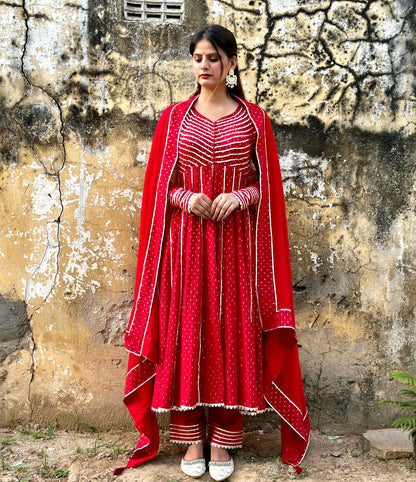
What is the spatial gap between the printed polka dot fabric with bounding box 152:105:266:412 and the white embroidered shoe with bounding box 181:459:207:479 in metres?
0.29

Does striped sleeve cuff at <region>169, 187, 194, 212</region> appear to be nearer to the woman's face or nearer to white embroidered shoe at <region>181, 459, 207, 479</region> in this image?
the woman's face

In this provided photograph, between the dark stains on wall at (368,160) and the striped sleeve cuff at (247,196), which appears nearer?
the striped sleeve cuff at (247,196)

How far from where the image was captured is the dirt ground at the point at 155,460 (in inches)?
103

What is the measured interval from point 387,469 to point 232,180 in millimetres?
1560

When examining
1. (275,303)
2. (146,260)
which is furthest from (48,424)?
(275,303)

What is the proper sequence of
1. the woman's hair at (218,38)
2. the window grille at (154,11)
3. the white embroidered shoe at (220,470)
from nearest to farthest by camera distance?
the woman's hair at (218,38) → the white embroidered shoe at (220,470) → the window grille at (154,11)

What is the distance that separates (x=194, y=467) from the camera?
2578 millimetres

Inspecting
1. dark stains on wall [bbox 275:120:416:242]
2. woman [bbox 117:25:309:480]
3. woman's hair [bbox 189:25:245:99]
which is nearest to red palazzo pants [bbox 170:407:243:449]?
woman [bbox 117:25:309:480]

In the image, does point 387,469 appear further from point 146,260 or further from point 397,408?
point 146,260

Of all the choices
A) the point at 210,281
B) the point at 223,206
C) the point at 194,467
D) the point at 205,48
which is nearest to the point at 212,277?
the point at 210,281

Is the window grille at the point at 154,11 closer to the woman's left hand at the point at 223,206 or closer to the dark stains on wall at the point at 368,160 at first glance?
the dark stains on wall at the point at 368,160

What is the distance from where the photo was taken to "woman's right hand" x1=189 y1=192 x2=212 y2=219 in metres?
2.44

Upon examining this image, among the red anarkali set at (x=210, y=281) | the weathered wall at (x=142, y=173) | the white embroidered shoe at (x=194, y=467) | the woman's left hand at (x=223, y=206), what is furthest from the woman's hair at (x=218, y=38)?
the white embroidered shoe at (x=194, y=467)

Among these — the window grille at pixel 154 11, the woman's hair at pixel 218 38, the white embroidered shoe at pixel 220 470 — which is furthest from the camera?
the window grille at pixel 154 11
